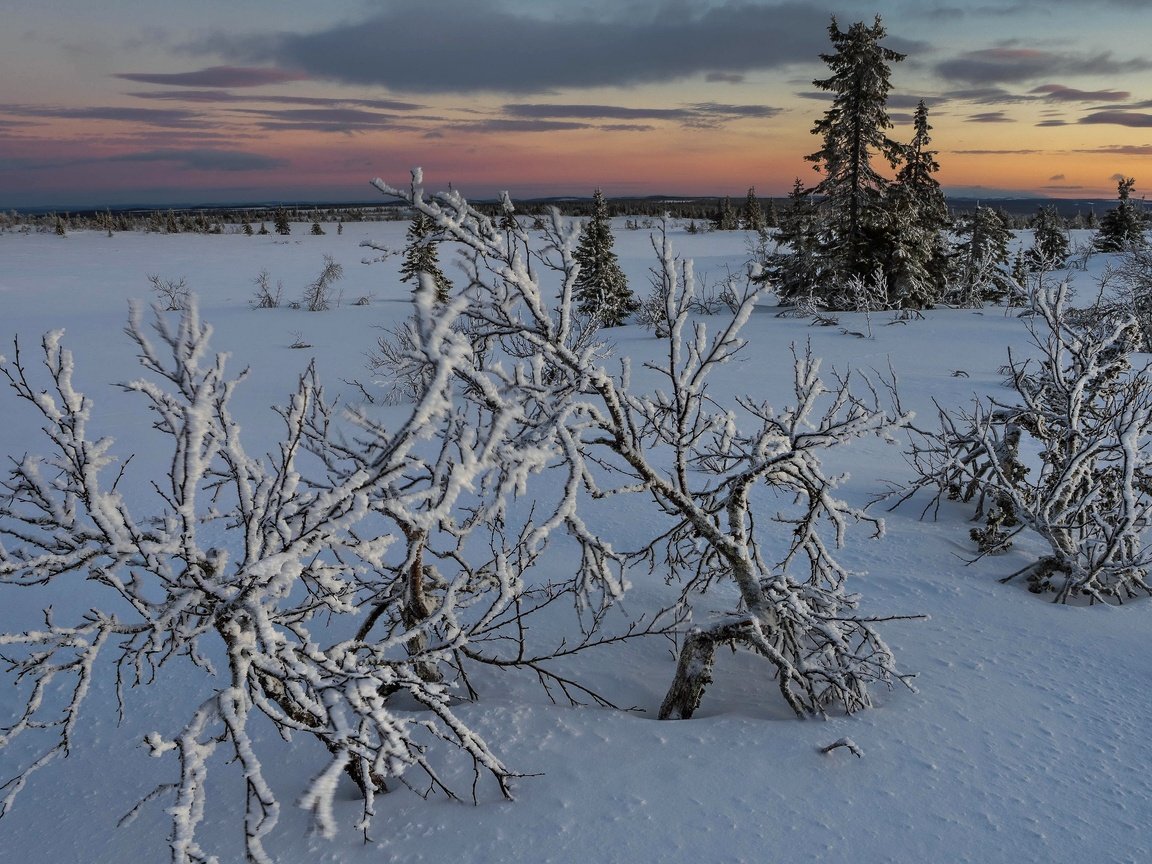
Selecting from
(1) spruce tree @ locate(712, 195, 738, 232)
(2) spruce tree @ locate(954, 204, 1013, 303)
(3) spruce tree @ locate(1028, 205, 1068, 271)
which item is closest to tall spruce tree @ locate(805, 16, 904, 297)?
(2) spruce tree @ locate(954, 204, 1013, 303)

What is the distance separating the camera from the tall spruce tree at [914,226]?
75.9 feet

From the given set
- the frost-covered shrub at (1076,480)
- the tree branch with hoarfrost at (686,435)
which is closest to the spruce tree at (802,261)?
the frost-covered shrub at (1076,480)

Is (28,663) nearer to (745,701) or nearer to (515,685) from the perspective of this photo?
(515,685)

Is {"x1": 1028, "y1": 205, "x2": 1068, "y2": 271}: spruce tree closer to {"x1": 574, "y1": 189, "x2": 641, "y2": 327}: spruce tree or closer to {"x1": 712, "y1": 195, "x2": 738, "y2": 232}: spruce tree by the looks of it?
{"x1": 574, "y1": 189, "x2": 641, "y2": 327}: spruce tree

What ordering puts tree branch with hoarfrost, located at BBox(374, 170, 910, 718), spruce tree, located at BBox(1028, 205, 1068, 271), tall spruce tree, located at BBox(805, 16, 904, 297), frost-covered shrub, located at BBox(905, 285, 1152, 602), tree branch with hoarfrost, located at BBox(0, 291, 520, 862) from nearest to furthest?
tree branch with hoarfrost, located at BBox(0, 291, 520, 862) → tree branch with hoarfrost, located at BBox(374, 170, 910, 718) → frost-covered shrub, located at BBox(905, 285, 1152, 602) → tall spruce tree, located at BBox(805, 16, 904, 297) → spruce tree, located at BBox(1028, 205, 1068, 271)

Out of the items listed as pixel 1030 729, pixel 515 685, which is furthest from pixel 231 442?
pixel 1030 729

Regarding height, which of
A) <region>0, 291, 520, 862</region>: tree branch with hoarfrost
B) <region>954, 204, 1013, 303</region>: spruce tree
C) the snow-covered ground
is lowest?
the snow-covered ground

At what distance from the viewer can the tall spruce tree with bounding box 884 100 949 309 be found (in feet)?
75.9

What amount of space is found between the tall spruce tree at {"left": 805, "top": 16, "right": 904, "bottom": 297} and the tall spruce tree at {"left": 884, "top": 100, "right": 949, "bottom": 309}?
40cm

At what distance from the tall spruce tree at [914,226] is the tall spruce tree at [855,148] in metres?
0.40

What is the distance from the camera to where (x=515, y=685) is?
4.94 metres

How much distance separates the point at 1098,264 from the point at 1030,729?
37407mm

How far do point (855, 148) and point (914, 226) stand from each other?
9.87ft

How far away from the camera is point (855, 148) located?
76.5ft
